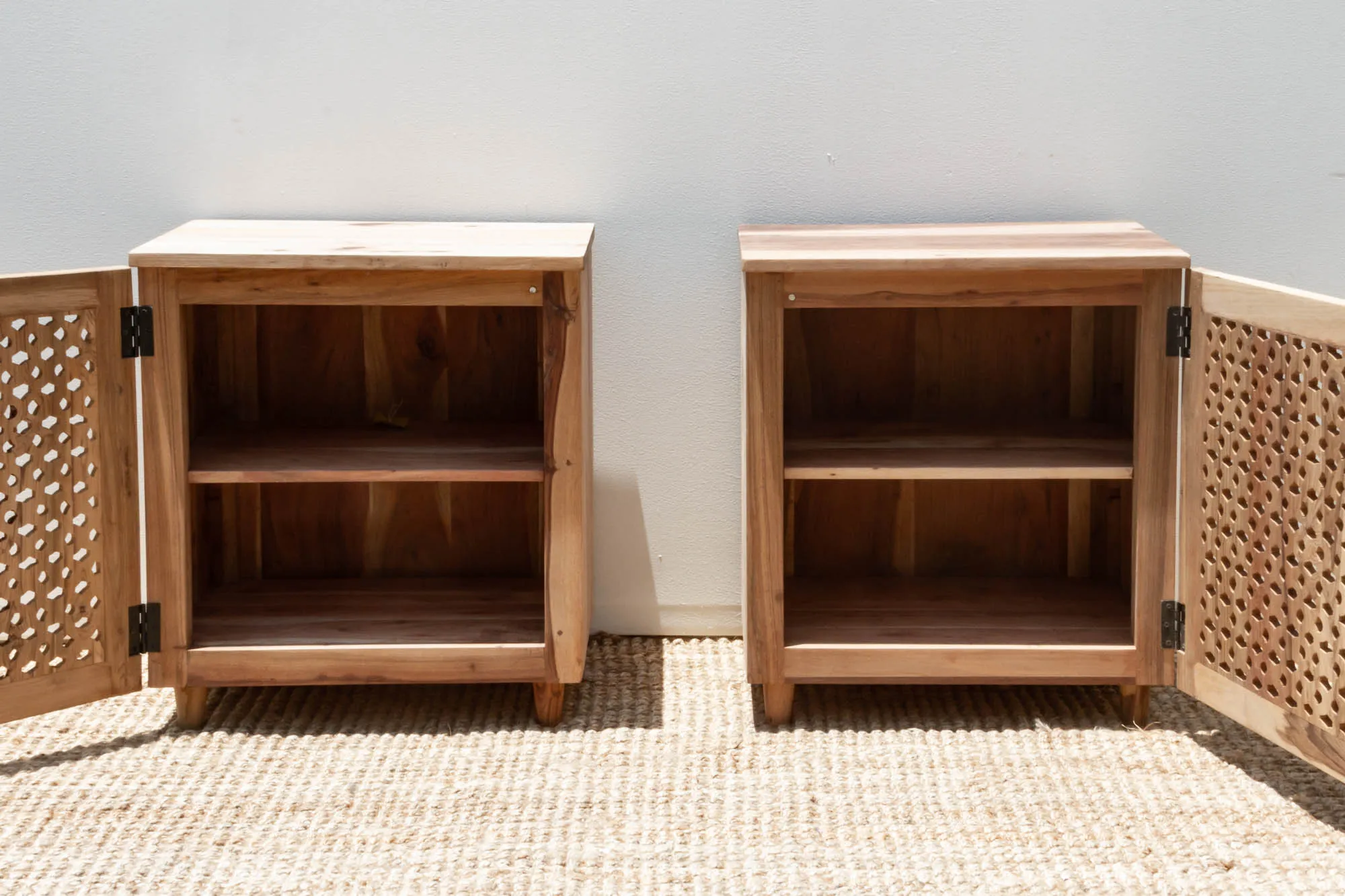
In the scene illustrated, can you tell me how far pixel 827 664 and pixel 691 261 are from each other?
2.71ft

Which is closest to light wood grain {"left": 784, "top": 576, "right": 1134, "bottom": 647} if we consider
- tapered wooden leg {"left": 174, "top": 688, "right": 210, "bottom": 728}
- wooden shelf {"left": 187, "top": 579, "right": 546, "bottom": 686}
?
wooden shelf {"left": 187, "top": 579, "right": 546, "bottom": 686}

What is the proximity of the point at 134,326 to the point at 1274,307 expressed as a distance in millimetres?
1724

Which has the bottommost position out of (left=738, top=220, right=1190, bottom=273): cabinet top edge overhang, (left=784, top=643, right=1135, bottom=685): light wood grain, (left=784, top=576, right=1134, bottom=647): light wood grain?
(left=784, top=643, right=1135, bottom=685): light wood grain

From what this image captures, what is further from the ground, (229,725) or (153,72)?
(153,72)

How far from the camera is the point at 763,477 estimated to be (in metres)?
2.39

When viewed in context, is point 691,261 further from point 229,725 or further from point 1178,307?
point 229,725

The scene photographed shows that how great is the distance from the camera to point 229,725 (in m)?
2.47

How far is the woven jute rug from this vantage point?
1.95 meters

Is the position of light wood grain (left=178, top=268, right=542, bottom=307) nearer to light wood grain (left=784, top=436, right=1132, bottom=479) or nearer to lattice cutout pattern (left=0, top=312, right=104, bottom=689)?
lattice cutout pattern (left=0, top=312, right=104, bottom=689)

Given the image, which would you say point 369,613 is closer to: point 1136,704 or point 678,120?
point 678,120

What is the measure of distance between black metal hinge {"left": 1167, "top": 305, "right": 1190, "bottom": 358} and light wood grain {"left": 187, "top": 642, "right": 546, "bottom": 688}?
1.12 m

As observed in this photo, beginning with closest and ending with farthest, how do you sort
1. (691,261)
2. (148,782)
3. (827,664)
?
(148,782)
(827,664)
(691,261)

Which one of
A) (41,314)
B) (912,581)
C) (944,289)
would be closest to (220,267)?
(41,314)

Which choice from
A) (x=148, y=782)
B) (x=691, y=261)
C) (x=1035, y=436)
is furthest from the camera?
(x=691, y=261)
